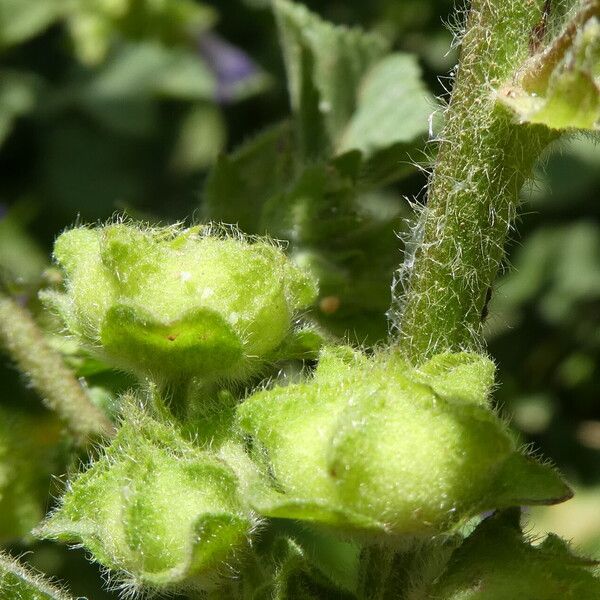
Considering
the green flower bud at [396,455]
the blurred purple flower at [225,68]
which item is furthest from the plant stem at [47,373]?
the blurred purple flower at [225,68]

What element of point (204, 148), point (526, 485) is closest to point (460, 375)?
point (526, 485)

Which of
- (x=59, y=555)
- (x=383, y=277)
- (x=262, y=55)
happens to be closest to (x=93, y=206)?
(x=262, y=55)

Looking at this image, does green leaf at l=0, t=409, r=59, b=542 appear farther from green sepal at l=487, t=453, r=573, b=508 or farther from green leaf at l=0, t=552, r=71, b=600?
green sepal at l=487, t=453, r=573, b=508

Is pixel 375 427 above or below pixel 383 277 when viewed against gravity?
below

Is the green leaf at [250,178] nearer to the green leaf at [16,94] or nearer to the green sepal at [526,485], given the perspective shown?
the green sepal at [526,485]

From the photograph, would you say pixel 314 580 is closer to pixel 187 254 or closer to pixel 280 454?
pixel 280 454

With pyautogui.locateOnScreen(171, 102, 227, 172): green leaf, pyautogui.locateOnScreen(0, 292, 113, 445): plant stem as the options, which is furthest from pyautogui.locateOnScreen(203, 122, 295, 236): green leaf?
pyautogui.locateOnScreen(171, 102, 227, 172): green leaf
